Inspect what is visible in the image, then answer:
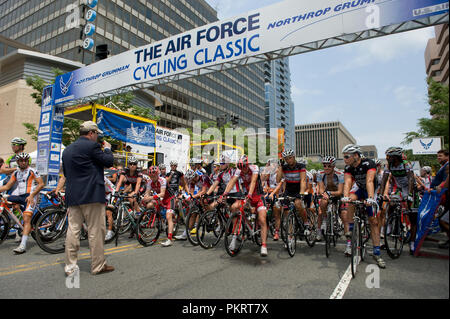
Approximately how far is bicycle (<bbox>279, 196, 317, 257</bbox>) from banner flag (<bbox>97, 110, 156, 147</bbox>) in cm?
969

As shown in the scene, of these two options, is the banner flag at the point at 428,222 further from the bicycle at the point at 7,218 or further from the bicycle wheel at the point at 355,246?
the bicycle at the point at 7,218

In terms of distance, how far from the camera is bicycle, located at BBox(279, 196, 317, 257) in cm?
575

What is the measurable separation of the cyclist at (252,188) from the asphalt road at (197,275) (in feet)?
1.74

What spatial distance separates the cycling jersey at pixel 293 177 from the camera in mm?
6703

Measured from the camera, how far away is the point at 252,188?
6.05m

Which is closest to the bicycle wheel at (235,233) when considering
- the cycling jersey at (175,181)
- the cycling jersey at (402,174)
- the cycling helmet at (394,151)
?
the cycling jersey at (175,181)

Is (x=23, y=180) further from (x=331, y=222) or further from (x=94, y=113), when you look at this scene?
(x=331, y=222)

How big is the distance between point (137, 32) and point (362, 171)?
4756 centimetres

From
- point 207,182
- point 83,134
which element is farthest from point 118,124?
point 83,134

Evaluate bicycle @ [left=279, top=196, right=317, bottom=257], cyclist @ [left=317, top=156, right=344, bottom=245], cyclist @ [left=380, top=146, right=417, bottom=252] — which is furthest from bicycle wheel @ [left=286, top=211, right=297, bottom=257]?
cyclist @ [left=380, top=146, right=417, bottom=252]

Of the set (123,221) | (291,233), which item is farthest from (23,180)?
(291,233)

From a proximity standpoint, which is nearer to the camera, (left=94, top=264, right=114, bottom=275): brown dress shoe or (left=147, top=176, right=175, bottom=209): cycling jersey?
(left=94, top=264, right=114, bottom=275): brown dress shoe

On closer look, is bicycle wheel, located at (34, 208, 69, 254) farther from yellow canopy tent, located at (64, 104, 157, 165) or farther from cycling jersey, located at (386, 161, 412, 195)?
cycling jersey, located at (386, 161, 412, 195)

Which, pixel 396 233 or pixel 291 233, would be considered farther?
pixel 291 233
